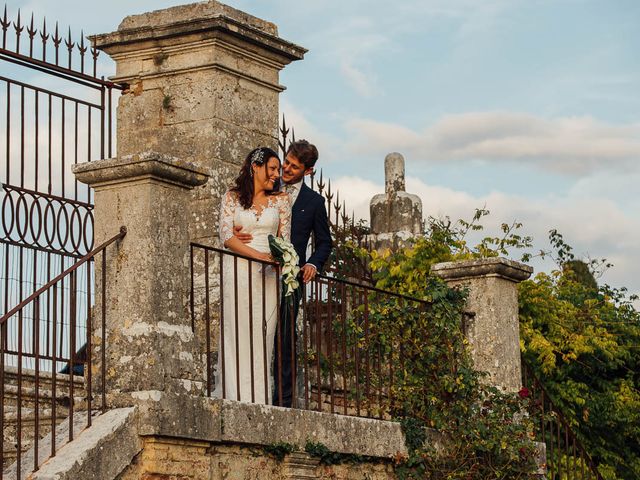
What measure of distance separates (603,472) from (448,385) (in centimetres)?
388

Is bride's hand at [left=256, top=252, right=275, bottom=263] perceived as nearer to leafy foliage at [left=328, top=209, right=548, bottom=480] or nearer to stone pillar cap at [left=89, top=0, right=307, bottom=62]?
leafy foliage at [left=328, top=209, right=548, bottom=480]

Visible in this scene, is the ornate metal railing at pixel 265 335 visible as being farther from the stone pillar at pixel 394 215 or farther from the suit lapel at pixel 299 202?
the stone pillar at pixel 394 215

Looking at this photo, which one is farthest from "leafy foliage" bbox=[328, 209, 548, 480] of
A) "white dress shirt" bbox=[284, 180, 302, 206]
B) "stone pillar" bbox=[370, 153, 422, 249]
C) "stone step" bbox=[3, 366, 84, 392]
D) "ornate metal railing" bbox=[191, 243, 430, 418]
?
"stone pillar" bbox=[370, 153, 422, 249]

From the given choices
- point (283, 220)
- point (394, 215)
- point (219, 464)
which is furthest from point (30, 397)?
point (394, 215)

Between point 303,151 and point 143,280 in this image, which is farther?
point 303,151

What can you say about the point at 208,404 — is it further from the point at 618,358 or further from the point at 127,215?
the point at 618,358

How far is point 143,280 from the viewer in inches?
277

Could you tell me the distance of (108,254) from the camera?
7.14m

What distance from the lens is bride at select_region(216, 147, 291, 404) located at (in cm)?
830

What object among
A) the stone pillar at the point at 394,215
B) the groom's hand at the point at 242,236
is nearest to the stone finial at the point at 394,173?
the stone pillar at the point at 394,215

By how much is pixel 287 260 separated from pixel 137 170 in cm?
155

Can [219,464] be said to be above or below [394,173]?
below

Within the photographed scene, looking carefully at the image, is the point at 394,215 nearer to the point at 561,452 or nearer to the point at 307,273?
the point at 561,452

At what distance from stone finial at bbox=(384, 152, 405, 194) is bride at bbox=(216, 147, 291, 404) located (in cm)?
511
